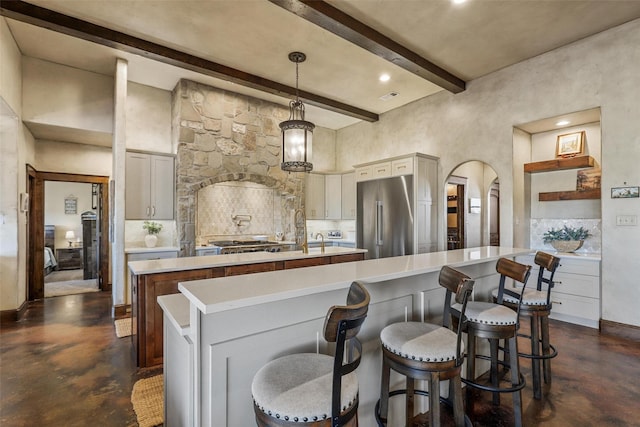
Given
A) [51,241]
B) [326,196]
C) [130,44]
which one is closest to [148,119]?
[130,44]

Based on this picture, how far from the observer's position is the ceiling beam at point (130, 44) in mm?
3141

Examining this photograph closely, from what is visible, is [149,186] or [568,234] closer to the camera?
[568,234]

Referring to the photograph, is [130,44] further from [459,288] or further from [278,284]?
[459,288]

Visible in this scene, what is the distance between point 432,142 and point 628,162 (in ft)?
8.43

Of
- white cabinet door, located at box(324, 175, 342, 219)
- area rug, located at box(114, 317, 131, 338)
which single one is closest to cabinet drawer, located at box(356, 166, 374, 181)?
white cabinet door, located at box(324, 175, 342, 219)

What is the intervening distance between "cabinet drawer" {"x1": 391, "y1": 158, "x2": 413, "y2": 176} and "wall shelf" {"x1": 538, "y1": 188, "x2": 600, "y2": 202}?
197 cm

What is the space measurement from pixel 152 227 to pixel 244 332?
430 centimetres

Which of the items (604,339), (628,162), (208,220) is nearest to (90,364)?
(208,220)

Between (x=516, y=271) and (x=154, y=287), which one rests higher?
(x=516, y=271)

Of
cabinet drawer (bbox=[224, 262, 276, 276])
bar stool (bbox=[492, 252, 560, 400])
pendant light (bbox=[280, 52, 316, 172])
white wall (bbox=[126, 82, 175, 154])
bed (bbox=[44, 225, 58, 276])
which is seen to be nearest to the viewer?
bar stool (bbox=[492, 252, 560, 400])

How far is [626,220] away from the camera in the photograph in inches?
135

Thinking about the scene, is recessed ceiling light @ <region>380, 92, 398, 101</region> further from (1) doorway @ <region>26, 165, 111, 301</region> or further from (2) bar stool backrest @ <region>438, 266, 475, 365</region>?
(1) doorway @ <region>26, 165, 111, 301</region>

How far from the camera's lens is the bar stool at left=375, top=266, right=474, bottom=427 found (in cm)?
144

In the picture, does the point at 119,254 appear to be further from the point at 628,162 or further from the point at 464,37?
the point at 628,162
